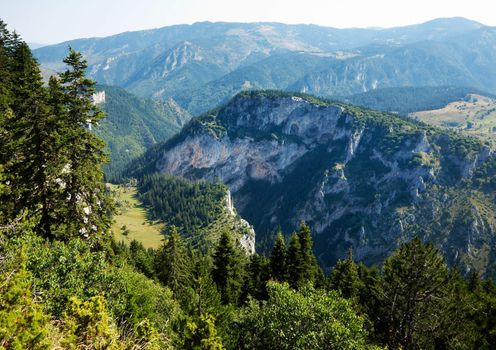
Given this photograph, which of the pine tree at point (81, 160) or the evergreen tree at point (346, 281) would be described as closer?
the pine tree at point (81, 160)

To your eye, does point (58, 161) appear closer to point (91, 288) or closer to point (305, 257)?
point (91, 288)

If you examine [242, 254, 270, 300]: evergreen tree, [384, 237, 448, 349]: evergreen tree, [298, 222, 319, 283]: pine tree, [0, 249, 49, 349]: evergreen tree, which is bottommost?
[242, 254, 270, 300]: evergreen tree

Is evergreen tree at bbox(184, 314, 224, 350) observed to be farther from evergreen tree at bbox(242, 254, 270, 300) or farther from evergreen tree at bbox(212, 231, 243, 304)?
evergreen tree at bbox(212, 231, 243, 304)

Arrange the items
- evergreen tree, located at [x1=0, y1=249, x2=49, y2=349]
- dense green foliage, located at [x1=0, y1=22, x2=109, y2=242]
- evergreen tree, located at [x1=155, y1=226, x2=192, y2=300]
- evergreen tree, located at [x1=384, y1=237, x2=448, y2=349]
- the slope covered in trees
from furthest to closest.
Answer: evergreen tree, located at [x1=155, y1=226, x2=192, y2=300], evergreen tree, located at [x1=384, y1=237, x2=448, y2=349], dense green foliage, located at [x1=0, y1=22, x2=109, y2=242], the slope covered in trees, evergreen tree, located at [x1=0, y1=249, x2=49, y2=349]

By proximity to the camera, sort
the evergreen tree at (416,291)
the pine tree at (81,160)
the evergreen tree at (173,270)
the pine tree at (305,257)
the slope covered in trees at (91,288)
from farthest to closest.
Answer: the pine tree at (305,257) → the evergreen tree at (173,270) → the evergreen tree at (416,291) → the pine tree at (81,160) → the slope covered in trees at (91,288)

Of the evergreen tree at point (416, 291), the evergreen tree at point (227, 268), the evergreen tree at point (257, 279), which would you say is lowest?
the evergreen tree at point (257, 279)

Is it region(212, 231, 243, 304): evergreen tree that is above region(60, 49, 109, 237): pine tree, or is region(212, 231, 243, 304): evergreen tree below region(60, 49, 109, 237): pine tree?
below

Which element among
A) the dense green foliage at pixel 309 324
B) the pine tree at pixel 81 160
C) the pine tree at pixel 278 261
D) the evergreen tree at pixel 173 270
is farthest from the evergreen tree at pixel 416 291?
the evergreen tree at pixel 173 270

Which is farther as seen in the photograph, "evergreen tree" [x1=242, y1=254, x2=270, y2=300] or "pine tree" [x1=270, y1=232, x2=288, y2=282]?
"evergreen tree" [x1=242, y1=254, x2=270, y2=300]

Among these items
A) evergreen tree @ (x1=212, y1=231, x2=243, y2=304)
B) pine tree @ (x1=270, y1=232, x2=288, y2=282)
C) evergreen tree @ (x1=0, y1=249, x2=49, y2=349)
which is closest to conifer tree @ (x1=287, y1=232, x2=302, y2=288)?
pine tree @ (x1=270, y1=232, x2=288, y2=282)

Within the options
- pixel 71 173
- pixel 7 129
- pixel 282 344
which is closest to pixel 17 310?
pixel 71 173

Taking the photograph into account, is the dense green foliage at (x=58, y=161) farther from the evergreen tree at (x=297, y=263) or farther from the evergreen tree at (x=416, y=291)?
the evergreen tree at (x=297, y=263)

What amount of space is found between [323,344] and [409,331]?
16685 mm

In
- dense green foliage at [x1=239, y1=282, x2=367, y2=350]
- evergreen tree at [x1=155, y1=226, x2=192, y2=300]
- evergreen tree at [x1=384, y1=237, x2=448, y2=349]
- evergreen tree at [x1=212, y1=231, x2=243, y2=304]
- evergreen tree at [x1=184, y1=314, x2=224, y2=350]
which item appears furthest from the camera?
evergreen tree at [x1=212, y1=231, x2=243, y2=304]
